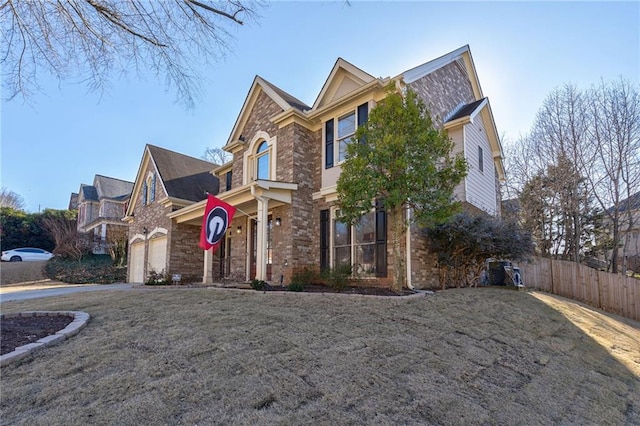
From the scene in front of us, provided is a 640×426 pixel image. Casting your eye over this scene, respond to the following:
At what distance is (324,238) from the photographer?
11055 millimetres

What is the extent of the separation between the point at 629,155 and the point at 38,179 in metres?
19.8

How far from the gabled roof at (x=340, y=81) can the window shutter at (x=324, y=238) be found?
141 inches

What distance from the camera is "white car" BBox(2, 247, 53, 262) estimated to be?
25.7 metres

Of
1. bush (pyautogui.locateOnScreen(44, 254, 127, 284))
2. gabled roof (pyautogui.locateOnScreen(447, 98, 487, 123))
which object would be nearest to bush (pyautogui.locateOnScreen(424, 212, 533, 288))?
gabled roof (pyautogui.locateOnScreen(447, 98, 487, 123))

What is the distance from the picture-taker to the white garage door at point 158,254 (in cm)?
1611

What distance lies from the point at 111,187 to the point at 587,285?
120 ft

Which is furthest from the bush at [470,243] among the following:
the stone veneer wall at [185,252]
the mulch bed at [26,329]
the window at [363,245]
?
the stone veneer wall at [185,252]

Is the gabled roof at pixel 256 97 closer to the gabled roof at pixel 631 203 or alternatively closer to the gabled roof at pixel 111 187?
the gabled roof at pixel 631 203

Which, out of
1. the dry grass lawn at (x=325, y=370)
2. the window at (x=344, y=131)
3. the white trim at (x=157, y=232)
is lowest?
the dry grass lawn at (x=325, y=370)

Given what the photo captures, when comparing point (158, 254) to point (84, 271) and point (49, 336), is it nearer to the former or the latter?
point (84, 271)

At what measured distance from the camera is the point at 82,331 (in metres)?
5.21

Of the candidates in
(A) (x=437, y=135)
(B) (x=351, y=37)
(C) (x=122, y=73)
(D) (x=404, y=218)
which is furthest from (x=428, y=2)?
(C) (x=122, y=73)

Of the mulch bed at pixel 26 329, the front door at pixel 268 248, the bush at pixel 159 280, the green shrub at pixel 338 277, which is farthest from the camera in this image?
the bush at pixel 159 280

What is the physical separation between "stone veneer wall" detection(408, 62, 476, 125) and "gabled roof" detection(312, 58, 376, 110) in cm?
161
